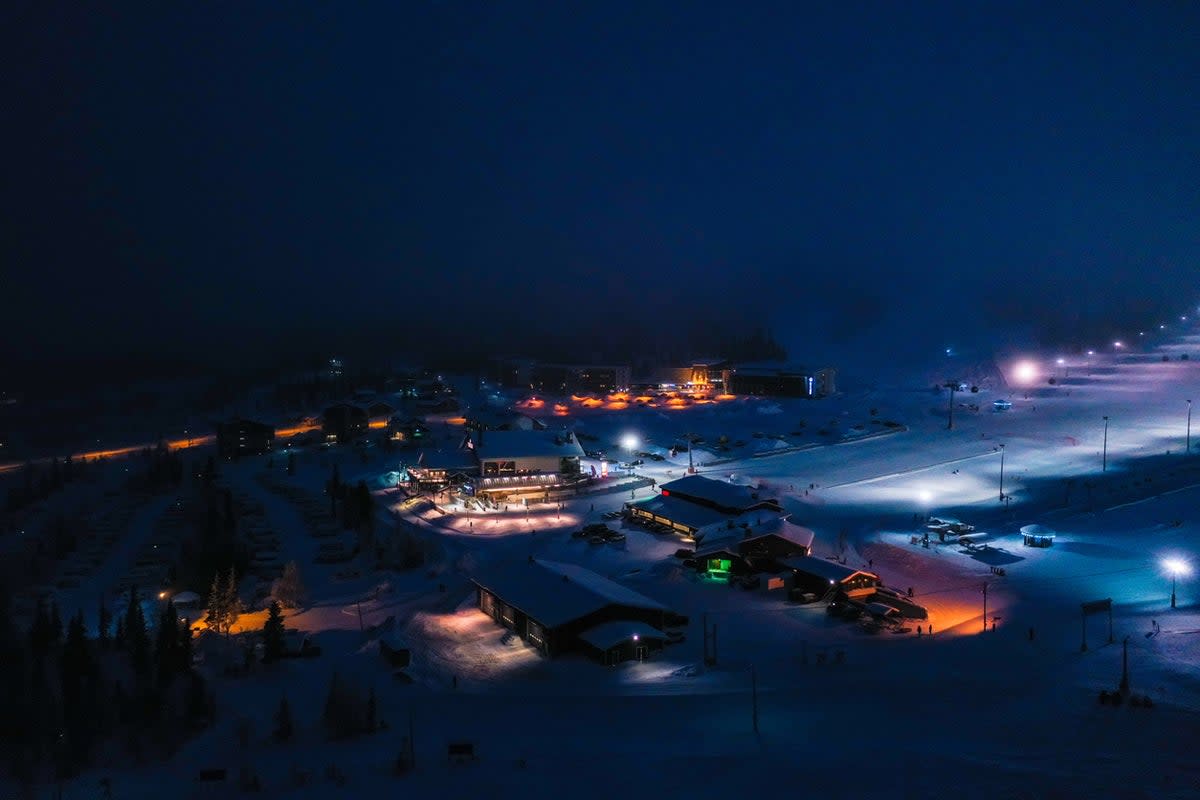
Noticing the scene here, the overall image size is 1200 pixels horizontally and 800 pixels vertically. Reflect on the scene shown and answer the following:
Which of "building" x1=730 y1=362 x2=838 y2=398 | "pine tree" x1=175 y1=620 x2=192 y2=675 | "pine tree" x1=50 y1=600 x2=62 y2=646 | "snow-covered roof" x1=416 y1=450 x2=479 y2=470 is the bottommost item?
"pine tree" x1=50 y1=600 x2=62 y2=646

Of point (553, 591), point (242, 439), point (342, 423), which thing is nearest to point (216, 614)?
point (553, 591)

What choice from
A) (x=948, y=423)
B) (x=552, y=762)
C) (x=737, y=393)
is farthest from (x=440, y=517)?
(x=737, y=393)

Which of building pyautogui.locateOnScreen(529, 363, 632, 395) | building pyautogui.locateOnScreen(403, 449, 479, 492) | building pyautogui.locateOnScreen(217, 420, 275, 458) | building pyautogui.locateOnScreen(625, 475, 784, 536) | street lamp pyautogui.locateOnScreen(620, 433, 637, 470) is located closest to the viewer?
building pyautogui.locateOnScreen(625, 475, 784, 536)

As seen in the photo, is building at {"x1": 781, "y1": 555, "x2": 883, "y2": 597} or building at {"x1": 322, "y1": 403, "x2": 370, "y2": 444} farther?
building at {"x1": 322, "y1": 403, "x2": 370, "y2": 444}

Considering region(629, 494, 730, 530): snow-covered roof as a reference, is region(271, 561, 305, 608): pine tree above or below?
below

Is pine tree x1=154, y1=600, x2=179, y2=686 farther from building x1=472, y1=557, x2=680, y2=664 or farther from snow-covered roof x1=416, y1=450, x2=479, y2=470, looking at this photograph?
snow-covered roof x1=416, y1=450, x2=479, y2=470

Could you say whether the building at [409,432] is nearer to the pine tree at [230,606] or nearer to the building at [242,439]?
the building at [242,439]

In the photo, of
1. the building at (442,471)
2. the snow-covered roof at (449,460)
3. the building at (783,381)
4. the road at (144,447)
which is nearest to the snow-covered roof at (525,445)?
the snow-covered roof at (449,460)

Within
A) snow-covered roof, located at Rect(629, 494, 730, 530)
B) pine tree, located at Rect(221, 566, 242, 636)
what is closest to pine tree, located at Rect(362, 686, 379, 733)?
pine tree, located at Rect(221, 566, 242, 636)
